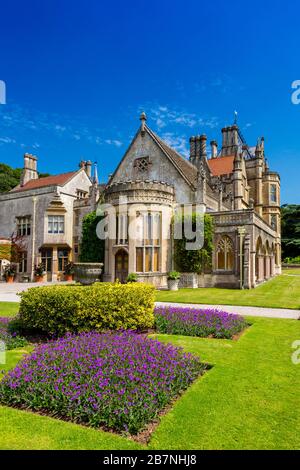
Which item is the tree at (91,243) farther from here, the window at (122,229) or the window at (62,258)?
the window at (62,258)

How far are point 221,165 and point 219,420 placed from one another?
130 ft

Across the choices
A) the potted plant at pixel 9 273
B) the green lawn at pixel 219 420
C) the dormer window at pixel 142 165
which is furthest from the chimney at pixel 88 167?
the green lawn at pixel 219 420

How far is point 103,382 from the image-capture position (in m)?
5.66

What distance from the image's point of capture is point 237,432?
14.9 feet

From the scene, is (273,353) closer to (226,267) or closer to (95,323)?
(95,323)

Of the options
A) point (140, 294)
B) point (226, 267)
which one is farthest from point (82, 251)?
point (140, 294)

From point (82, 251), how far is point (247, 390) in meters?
27.2

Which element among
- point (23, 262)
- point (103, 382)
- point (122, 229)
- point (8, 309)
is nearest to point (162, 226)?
point (122, 229)

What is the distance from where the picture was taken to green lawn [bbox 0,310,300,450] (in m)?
4.30

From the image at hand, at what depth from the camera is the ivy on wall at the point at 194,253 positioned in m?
26.2

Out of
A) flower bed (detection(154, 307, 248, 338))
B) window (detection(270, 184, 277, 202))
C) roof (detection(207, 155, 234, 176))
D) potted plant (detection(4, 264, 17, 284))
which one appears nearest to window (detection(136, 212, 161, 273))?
flower bed (detection(154, 307, 248, 338))

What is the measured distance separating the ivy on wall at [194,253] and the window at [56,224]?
49.2 feet

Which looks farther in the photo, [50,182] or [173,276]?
[50,182]

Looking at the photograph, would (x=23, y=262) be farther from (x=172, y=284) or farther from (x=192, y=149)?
(x=192, y=149)
